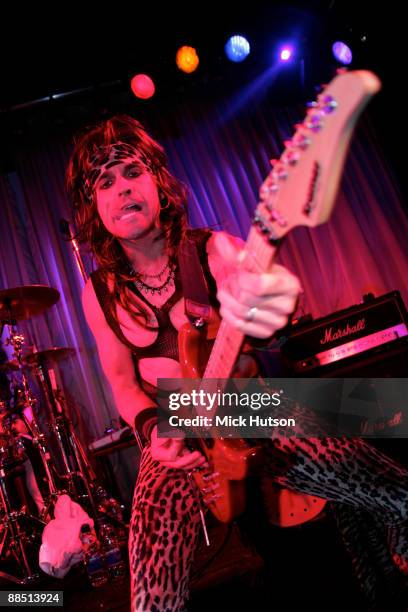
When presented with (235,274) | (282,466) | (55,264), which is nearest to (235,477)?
(282,466)

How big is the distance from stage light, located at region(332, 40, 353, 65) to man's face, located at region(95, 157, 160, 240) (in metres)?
4.13

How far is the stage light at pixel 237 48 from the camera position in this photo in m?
5.59

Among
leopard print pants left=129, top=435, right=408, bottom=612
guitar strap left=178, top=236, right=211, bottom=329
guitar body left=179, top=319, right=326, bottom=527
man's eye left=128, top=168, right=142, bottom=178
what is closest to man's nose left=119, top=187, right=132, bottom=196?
man's eye left=128, top=168, right=142, bottom=178

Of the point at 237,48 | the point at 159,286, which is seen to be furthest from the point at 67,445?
the point at 237,48

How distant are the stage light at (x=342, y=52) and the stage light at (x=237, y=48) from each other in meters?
1.01

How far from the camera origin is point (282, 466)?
192cm

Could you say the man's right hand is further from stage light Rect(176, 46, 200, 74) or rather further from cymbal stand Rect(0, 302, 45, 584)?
stage light Rect(176, 46, 200, 74)

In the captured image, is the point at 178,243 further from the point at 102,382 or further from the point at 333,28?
the point at 333,28

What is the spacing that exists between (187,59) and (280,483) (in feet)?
16.9

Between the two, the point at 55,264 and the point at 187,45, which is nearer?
the point at 187,45

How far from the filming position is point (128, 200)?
224 cm

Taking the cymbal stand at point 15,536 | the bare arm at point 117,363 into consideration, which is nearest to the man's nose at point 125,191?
the bare arm at point 117,363

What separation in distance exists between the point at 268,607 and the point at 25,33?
5.43 m

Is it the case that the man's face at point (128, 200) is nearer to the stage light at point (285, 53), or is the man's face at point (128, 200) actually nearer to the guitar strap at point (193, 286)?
the guitar strap at point (193, 286)
